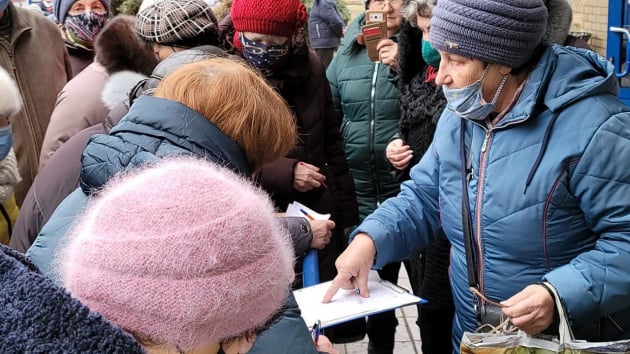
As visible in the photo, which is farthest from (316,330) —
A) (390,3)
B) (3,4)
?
(3,4)

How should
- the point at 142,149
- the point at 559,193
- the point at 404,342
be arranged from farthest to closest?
the point at 404,342, the point at 559,193, the point at 142,149

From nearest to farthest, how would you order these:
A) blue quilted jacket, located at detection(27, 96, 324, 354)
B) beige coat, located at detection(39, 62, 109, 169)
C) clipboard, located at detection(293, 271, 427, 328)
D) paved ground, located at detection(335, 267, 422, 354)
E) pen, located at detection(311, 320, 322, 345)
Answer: blue quilted jacket, located at detection(27, 96, 324, 354) → pen, located at detection(311, 320, 322, 345) → clipboard, located at detection(293, 271, 427, 328) → beige coat, located at detection(39, 62, 109, 169) → paved ground, located at detection(335, 267, 422, 354)

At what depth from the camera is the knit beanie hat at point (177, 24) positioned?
2.67m

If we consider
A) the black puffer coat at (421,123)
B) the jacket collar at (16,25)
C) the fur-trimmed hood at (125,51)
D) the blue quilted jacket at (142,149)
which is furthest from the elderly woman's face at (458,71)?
the jacket collar at (16,25)

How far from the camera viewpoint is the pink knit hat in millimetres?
1010

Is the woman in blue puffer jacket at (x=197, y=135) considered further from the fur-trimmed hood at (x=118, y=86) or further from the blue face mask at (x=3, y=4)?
the blue face mask at (x=3, y=4)

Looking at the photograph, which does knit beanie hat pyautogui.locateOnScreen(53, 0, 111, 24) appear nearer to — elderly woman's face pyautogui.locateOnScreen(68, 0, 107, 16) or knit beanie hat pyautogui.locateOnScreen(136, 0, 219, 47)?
elderly woman's face pyautogui.locateOnScreen(68, 0, 107, 16)

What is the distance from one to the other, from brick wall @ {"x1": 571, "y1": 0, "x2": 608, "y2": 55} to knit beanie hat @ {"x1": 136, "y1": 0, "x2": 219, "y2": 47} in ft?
16.7

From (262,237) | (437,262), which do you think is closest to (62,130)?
(437,262)

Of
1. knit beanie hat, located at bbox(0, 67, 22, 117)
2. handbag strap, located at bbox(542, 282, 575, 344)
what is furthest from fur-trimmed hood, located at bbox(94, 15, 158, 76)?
handbag strap, located at bbox(542, 282, 575, 344)

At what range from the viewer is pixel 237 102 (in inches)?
69.7

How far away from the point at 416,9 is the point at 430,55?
22 centimetres

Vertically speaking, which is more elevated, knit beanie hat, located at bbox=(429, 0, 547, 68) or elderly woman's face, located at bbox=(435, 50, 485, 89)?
knit beanie hat, located at bbox=(429, 0, 547, 68)

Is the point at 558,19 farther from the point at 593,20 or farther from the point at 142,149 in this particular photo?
the point at 593,20
